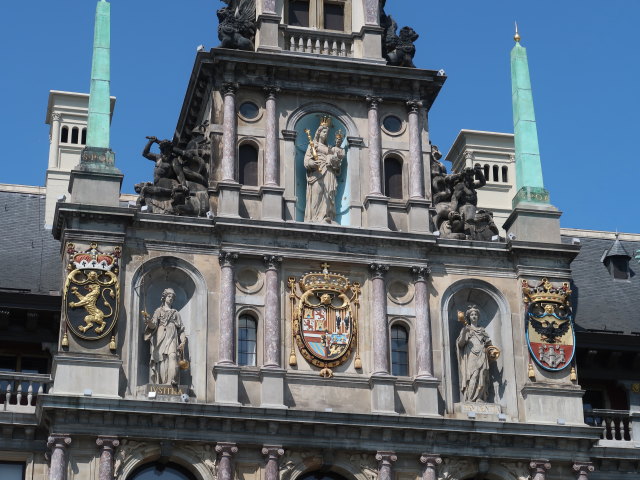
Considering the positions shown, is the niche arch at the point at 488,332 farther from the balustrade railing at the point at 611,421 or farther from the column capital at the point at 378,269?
the balustrade railing at the point at 611,421

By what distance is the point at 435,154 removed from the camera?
168ft

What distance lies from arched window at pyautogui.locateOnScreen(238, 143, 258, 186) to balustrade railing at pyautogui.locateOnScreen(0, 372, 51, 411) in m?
8.60

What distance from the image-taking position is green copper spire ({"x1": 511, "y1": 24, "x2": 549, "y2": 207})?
50.6 meters

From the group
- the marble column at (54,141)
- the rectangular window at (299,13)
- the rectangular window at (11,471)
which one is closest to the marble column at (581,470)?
the rectangular window at (11,471)

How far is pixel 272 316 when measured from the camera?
46906 mm

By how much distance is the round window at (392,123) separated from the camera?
50.8m

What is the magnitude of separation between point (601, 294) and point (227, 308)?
14468 mm

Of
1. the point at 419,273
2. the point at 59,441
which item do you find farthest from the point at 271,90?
the point at 59,441

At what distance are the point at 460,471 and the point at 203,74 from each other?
14598 millimetres

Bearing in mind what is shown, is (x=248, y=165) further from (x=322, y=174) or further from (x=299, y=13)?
(x=299, y=13)

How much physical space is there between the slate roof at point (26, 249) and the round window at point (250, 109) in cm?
741

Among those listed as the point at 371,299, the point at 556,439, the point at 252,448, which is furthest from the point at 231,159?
the point at 556,439

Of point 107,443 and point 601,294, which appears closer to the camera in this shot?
point 107,443

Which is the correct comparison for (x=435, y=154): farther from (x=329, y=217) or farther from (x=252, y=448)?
(x=252, y=448)
